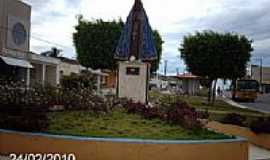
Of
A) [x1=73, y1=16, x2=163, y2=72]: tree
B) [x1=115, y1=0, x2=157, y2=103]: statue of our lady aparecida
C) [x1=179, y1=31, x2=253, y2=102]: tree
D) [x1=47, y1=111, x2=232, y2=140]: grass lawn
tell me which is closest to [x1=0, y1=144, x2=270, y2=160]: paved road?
[x1=47, y1=111, x2=232, y2=140]: grass lawn

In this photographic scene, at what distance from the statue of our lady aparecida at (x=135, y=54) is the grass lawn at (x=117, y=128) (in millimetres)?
4467

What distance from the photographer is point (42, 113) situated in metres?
10.8

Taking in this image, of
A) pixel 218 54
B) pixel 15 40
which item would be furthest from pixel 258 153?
pixel 15 40

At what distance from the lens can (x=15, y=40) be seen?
34625 mm

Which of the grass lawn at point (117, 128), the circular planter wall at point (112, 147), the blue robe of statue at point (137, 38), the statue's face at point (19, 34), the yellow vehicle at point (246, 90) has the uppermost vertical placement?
the statue's face at point (19, 34)

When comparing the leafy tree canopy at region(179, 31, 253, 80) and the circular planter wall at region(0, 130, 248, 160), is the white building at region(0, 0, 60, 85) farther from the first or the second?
the circular planter wall at region(0, 130, 248, 160)

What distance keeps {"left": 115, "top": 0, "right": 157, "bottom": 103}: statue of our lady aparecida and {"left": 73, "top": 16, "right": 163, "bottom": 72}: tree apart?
24.1 metres

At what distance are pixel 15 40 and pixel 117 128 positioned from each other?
25.4 meters

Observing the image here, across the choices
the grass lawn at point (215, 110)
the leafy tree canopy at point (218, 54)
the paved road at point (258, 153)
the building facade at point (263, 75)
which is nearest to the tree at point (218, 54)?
the leafy tree canopy at point (218, 54)

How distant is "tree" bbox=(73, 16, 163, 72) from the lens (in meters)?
42.7

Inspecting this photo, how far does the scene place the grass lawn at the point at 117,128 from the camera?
1036 centimetres

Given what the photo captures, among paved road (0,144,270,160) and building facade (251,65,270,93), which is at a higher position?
building facade (251,65,270,93)

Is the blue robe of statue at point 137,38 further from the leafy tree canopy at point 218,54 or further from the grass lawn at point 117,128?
the leafy tree canopy at point 218,54

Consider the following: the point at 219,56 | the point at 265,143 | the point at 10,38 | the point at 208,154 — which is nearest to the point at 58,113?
the point at 208,154
